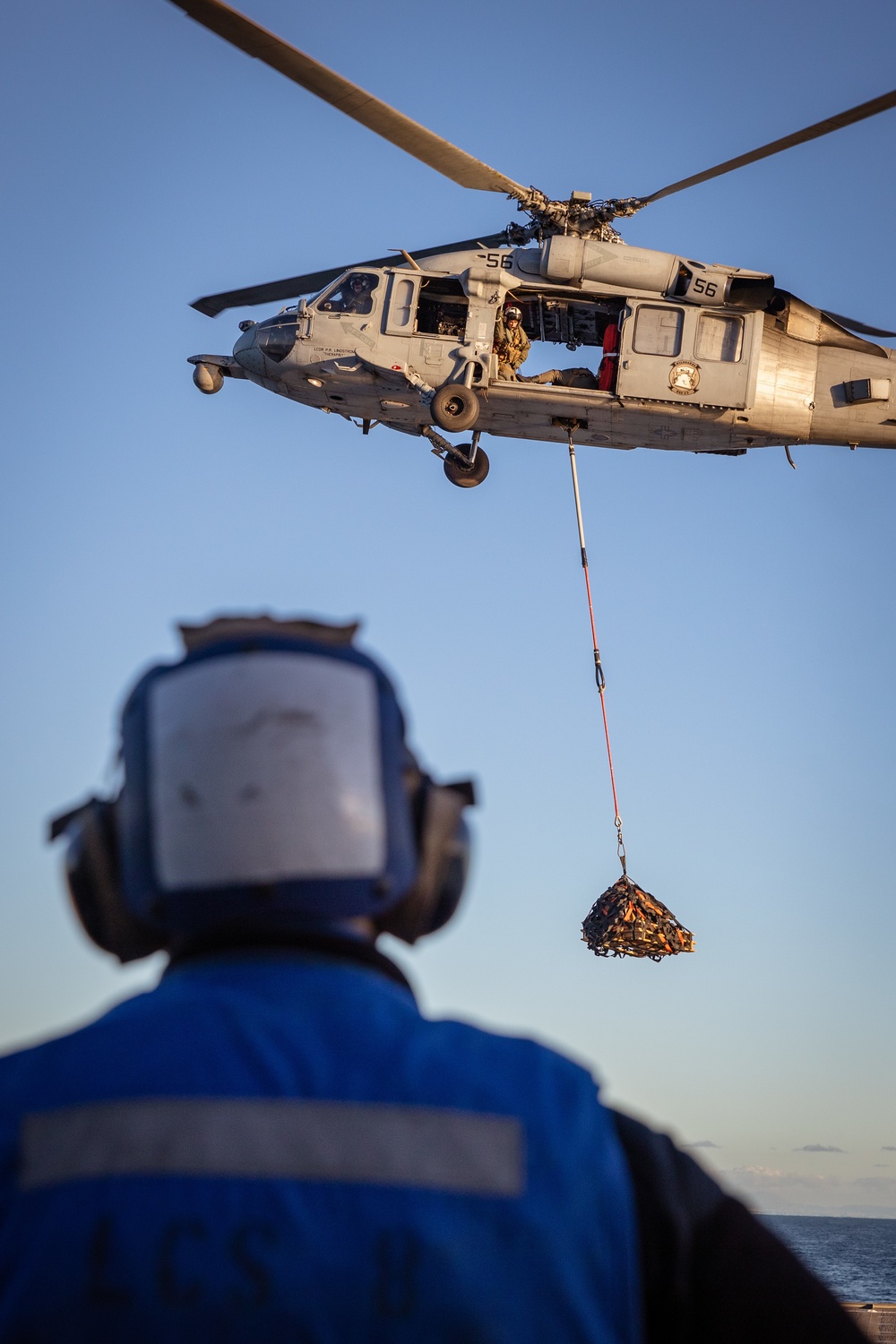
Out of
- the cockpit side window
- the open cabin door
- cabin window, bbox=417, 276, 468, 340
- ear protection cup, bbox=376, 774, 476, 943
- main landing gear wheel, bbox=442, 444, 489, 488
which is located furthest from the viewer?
main landing gear wheel, bbox=442, 444, 489, 488

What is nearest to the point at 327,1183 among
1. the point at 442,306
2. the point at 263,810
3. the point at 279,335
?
the point at 263,810

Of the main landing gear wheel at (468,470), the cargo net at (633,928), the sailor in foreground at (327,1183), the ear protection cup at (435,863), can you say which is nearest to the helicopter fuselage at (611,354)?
the main landing gear wheel at (468,470)

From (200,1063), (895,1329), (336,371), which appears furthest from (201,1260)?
(895,1329)

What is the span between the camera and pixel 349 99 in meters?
13.2

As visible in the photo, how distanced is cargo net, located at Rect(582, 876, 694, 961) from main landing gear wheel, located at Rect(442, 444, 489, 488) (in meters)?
4.89

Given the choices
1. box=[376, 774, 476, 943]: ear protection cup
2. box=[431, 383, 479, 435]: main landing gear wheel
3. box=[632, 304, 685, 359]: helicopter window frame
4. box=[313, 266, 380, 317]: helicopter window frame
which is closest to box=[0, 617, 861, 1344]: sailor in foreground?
box=[376, 774, 476, 943]: ear protection cup

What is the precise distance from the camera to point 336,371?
14.7m

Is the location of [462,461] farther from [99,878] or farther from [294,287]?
[99,878]

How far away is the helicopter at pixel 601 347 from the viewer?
14344 mm

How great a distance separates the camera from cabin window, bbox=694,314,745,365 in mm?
14383

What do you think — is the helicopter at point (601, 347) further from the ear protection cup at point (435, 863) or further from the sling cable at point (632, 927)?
the ear protection cup at point (435, 863)

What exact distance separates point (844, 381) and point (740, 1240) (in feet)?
47.1

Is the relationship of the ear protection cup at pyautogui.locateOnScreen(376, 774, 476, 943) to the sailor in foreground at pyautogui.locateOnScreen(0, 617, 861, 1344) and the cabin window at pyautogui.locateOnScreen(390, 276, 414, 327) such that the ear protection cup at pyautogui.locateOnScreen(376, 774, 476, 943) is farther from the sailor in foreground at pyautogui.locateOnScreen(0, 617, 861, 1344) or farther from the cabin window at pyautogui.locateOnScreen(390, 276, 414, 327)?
the cabin window at pyautogui.locateOnScreen(390, 276, 414, 327)

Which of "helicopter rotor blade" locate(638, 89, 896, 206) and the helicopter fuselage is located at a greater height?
"helicopter rotor blade" locate(638, 89, 896, 206)
